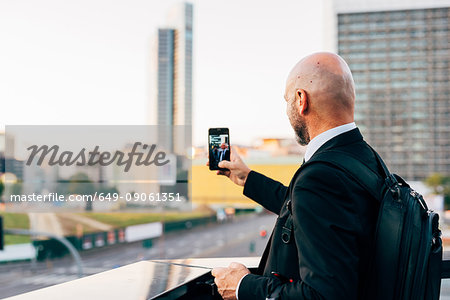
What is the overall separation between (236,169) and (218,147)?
0.29ft

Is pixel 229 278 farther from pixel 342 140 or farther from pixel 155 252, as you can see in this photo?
pixel 155 252

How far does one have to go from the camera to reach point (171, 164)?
1822cm

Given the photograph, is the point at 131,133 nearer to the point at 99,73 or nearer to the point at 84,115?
the point at 84,115

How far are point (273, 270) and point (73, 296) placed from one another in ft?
1.24

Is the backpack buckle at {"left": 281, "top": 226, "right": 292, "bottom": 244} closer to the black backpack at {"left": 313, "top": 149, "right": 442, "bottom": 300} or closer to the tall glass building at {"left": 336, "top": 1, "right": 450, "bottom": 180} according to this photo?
the black backpack at {"left": 313, "top": 149, "right": 442, "bottom": 300}

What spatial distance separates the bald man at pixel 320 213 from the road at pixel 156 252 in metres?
26.7

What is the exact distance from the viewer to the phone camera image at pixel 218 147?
4.13 ft

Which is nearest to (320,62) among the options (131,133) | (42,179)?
(42,179)

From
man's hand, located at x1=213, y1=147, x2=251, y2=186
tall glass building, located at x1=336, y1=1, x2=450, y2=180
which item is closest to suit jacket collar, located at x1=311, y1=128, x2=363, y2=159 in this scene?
man's hand, located at x1=213, y1=147, x2=251, y2=186

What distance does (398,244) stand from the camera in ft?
2.40

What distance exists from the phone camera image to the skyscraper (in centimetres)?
6788
